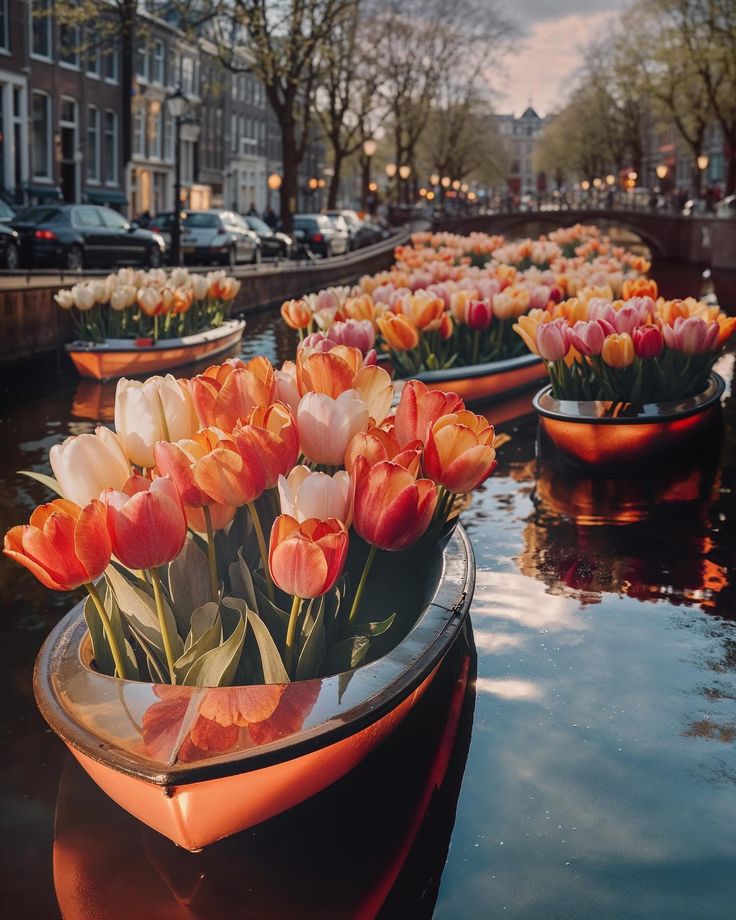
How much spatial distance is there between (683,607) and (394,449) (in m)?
2.87

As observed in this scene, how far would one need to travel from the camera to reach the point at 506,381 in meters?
9.89

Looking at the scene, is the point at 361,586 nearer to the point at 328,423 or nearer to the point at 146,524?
the point at 328,423

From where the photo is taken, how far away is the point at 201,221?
26.8m

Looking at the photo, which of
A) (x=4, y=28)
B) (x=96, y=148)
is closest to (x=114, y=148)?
(x=96, y=148)

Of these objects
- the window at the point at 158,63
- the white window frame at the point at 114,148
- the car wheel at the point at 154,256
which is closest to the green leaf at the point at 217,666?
the car wheel at the point at 154,256

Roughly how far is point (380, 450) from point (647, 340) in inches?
164

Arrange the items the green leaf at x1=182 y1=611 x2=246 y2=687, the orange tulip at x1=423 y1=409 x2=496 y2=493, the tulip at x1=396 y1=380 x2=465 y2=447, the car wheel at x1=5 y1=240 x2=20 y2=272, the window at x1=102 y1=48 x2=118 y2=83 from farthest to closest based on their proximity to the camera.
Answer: the window at x1=102 y1=48 x2=118 y2=83, the car wheel at x1=5 y1=240 x2=20 y2=272, the tulip at x1=396 y1=380 x2=465 y2=447, the orange tulip at x1=423 y1=409 x2=496 y2=493, the green leaf at x1=182 y1=611 x2=246 y2=687

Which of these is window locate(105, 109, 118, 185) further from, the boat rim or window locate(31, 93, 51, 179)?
the boat rim

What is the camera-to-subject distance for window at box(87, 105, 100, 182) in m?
38.6

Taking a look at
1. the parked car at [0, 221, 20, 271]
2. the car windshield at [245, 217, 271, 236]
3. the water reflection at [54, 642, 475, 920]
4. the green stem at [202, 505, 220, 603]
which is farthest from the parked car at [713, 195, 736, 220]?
the green stem at [202, 505, 220, 603]

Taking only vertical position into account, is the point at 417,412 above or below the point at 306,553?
above

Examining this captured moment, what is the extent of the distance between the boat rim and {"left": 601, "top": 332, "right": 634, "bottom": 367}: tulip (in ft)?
10.9

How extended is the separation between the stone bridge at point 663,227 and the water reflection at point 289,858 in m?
33.9

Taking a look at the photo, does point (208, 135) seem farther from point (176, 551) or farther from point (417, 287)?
point (176, 551)
